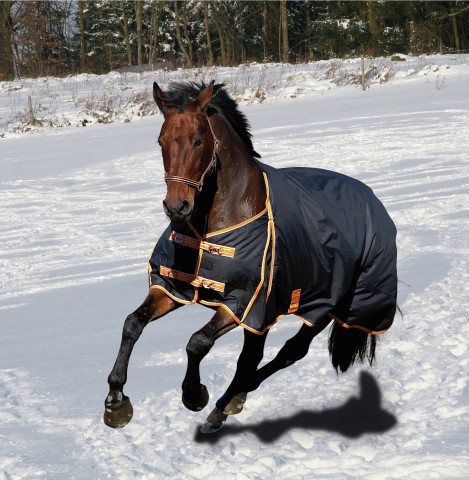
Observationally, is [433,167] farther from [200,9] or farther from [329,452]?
[200,9]

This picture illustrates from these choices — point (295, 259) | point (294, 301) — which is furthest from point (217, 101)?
point (294, 301)

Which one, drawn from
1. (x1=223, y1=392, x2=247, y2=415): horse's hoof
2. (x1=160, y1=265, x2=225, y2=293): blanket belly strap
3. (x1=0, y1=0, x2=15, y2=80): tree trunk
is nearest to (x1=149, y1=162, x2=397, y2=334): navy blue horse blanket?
(x1=160, y1=265, x2=225, y2=293): blanket belly strap

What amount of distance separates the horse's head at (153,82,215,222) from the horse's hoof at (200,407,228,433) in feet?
4.26

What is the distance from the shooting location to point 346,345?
4.41 metres

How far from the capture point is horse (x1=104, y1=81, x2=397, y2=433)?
10.4 ft

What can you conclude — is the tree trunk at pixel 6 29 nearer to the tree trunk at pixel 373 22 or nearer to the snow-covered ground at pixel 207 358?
the tree trunk at pixel 373 22

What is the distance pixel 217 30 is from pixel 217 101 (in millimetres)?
37018

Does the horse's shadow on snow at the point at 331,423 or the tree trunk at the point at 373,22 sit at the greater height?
the tree trunk at the point at 373,22

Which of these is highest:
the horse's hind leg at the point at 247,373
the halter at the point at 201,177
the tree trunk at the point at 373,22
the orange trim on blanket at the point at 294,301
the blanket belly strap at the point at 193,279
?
the tree trunk at the point at 373,22

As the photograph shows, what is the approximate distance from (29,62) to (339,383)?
1151 inches

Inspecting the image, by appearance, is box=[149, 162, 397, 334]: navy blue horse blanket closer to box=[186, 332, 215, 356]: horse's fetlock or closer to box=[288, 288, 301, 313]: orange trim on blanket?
box=[288, 288, 301, 313]: orange trim on blanket

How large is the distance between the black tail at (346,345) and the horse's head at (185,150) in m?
1.58

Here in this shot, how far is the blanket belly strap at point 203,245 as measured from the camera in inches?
129

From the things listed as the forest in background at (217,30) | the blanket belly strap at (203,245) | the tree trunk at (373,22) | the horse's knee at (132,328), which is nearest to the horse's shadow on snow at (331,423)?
the horse's knee at (132,328)
